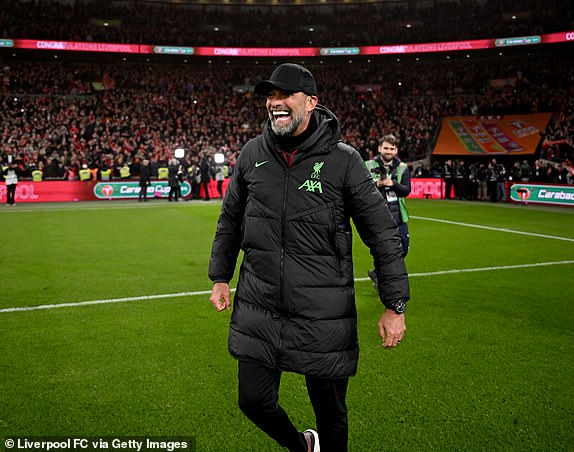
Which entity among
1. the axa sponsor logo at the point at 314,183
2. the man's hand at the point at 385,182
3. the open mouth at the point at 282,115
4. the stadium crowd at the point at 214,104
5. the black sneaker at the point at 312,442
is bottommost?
the black sneaker at the point at 312,442

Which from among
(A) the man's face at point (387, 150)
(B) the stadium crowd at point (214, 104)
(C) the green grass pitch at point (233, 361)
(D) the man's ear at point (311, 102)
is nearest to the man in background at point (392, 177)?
(A) the man's face at point (387, 150)

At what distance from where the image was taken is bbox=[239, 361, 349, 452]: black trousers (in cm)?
300

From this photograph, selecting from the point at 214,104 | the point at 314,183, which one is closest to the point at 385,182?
the point at 314,183

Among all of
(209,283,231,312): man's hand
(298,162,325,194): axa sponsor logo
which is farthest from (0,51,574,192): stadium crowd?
(298,162,325,194): axa sponsor logo

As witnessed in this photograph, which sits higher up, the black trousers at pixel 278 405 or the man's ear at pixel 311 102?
the man's ear at pixel 311 102

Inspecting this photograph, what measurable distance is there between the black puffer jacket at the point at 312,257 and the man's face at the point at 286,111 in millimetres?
108

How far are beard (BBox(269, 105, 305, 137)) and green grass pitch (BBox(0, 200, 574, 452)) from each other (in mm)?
2095

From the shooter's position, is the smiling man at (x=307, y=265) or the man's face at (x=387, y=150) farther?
the man's face at (x=387, y=150)

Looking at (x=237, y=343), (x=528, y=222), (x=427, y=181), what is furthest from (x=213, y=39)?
(x=237, y=343)

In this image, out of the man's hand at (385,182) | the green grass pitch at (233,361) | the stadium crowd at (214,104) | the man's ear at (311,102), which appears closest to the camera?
the man's ear at (311,102)

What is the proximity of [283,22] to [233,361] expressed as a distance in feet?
152

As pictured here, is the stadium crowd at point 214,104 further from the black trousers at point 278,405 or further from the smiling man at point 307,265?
the black trousers at point 278,405

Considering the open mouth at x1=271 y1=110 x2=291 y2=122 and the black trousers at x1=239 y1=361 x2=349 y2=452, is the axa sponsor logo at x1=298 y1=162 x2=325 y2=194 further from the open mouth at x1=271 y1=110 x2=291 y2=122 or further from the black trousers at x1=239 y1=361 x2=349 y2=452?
the black trousers at x1=239 y1=361 x2=349 y2=452

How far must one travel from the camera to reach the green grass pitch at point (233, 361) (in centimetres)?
398
